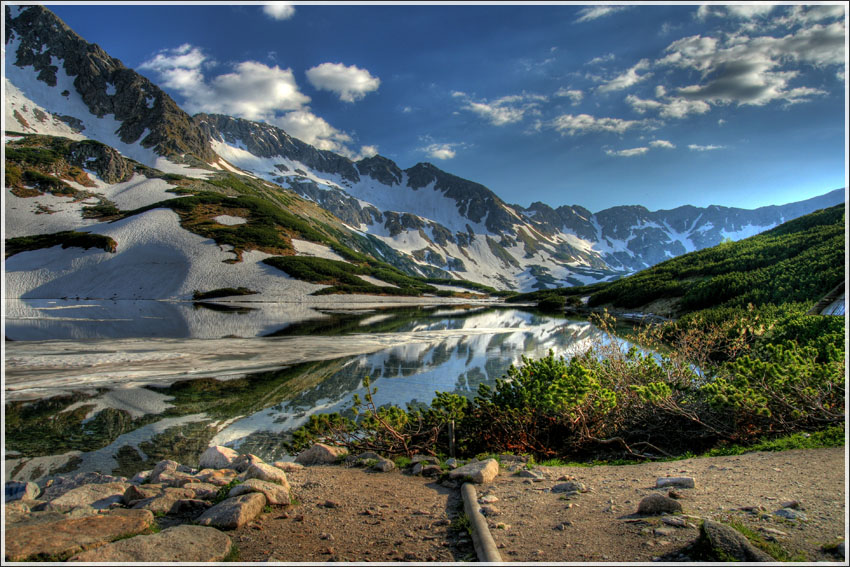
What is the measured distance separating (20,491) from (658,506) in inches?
540

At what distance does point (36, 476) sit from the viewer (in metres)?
12.1

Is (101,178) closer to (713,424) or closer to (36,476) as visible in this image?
(36,476)

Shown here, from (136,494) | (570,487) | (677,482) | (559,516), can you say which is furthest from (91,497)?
(677,482)

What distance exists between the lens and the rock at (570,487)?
9.33 metres

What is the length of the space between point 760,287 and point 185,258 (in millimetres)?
132576

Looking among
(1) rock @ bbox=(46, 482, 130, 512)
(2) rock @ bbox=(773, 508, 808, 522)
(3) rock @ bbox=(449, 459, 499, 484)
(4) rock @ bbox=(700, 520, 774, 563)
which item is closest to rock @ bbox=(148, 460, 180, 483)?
(1) rock @ bbox=(46, 482, 130, 512)

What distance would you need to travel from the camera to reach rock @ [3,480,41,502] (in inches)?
386

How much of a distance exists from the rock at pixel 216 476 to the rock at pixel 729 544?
31.2ft

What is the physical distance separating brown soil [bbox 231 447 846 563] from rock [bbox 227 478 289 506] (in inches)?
10.4

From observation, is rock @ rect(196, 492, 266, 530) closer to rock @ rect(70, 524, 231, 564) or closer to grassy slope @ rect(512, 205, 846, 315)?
rock @ rect(70, 524, 231, 564)

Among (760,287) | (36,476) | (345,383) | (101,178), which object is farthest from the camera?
(101,178)

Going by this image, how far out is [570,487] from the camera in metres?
9.39

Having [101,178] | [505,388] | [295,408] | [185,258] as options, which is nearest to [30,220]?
[101,178]

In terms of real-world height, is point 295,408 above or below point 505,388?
below
